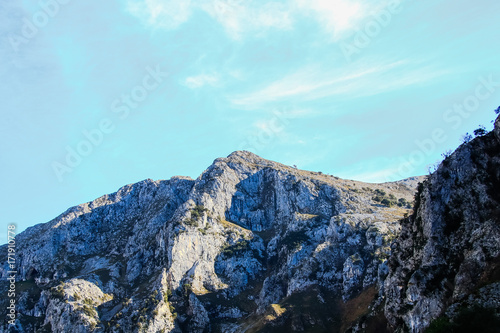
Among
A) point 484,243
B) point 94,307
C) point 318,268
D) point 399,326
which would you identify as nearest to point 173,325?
point 94,307

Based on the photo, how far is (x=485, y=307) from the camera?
211 ft

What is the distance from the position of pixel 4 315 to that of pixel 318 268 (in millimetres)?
159465

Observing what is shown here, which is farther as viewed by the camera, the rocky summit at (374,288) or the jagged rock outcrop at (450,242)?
the rocky summit at (374,288)

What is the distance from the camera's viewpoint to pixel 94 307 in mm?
190750

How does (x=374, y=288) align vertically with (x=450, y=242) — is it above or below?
below

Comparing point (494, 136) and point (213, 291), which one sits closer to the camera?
point (494, 136)

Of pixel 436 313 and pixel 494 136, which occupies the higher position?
pixel 494 136

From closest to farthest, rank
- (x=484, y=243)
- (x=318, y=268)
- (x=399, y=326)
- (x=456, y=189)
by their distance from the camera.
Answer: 1. (x=484, y=243)
2. (x=399, y=326)
3. (x=456, y=189)
4. (x=318, y=268)

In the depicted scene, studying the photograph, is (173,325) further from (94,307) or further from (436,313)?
(436,313)

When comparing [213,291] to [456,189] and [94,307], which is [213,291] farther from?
[456,189]

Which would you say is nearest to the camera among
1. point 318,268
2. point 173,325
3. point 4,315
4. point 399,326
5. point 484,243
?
point 484,243

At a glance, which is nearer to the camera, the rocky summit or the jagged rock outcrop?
the jagged rock outcrop

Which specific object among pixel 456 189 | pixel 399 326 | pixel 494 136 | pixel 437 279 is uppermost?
pixel 494 136

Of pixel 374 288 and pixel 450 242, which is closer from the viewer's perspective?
pixel 450 242
